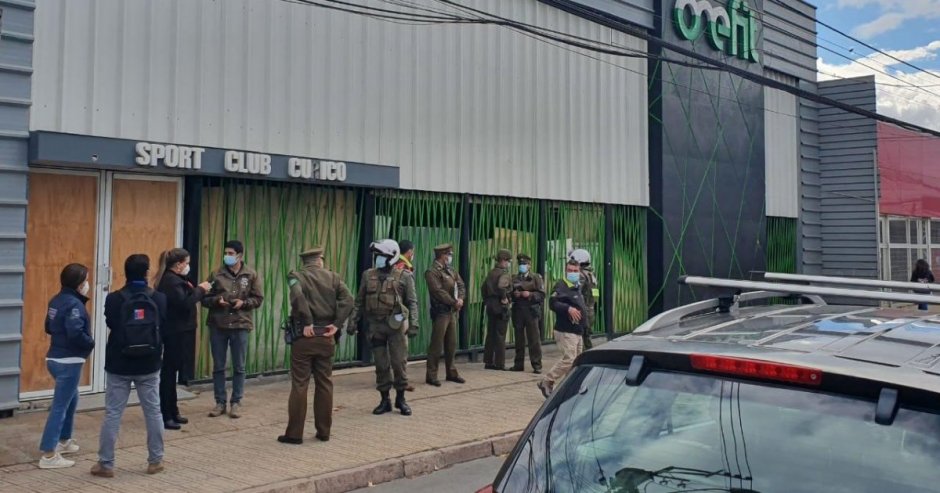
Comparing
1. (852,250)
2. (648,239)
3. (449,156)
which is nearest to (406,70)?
(449,156)

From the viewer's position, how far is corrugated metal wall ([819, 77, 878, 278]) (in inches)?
840

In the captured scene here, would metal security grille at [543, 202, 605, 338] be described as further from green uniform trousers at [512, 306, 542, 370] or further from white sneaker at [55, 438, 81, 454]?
white sneaker at [55, 438, 81, 454]

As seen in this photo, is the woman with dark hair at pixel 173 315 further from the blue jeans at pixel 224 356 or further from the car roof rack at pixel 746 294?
the car roof rack at pixel 746 294

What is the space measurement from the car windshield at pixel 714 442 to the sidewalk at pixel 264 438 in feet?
14.0

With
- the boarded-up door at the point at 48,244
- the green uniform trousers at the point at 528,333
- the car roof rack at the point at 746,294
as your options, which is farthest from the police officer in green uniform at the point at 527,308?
the car roof rack at the point at 746,294

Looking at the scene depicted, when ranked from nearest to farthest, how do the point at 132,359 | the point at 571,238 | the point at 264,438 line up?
the point at 132,359 → the point at 264,438 → the point at 571,238

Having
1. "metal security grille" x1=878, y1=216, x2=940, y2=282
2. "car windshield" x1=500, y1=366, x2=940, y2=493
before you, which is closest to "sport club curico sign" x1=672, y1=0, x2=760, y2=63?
"metal security grille" x1=878, y1=216, x2=940, y2=282

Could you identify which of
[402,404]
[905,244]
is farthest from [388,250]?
[905,244]

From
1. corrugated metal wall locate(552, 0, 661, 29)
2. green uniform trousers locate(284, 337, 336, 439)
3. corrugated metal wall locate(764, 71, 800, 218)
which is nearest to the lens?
green uniform trousers locate(284, 337, 336, 439)

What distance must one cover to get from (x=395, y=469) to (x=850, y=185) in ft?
59.6

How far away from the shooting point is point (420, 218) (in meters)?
12.6

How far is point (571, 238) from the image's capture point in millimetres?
15062

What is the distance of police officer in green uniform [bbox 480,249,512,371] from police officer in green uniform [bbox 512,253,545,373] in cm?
19

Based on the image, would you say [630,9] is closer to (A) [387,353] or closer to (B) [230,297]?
(A) [387,353]
